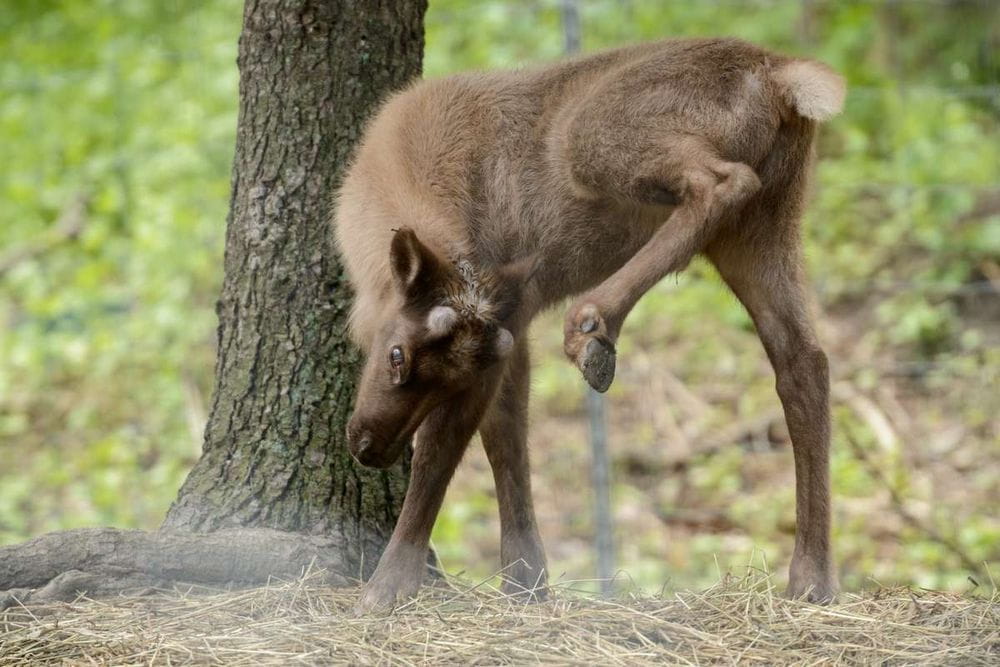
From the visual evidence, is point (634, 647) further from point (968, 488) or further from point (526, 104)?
point (968, 488)

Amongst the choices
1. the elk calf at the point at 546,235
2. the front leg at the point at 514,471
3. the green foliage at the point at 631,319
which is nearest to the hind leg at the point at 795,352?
the elk calf at the point at 546,235

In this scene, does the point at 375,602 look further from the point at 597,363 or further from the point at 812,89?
the point at 812,89

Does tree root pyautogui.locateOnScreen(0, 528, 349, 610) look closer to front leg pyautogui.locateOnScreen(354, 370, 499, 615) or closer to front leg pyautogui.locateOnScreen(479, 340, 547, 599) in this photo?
front leg pyautogui.locateOnScreen(354, 370, 499, 615)

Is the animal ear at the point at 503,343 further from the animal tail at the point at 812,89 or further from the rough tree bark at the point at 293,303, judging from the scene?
the animal tail at the point at 812,89

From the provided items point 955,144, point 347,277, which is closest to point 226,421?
point 347,277

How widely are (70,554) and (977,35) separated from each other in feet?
28.4

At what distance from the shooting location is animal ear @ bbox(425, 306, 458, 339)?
418 centimetres

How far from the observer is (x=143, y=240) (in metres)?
9.70

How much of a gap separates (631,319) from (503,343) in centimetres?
557

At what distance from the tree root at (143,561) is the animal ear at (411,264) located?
1.16m

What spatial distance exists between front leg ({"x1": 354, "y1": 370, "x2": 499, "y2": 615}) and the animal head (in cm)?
24

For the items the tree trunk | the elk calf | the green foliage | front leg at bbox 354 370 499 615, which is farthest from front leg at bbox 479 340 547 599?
the green foliage

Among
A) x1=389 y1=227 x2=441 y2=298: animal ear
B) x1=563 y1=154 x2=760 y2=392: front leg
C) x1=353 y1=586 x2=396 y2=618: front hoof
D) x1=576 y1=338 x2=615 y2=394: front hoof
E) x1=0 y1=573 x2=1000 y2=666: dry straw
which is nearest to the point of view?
x1=0 y1=573 x2=1000 y2=666: dry straw

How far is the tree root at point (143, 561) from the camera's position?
4.36m
